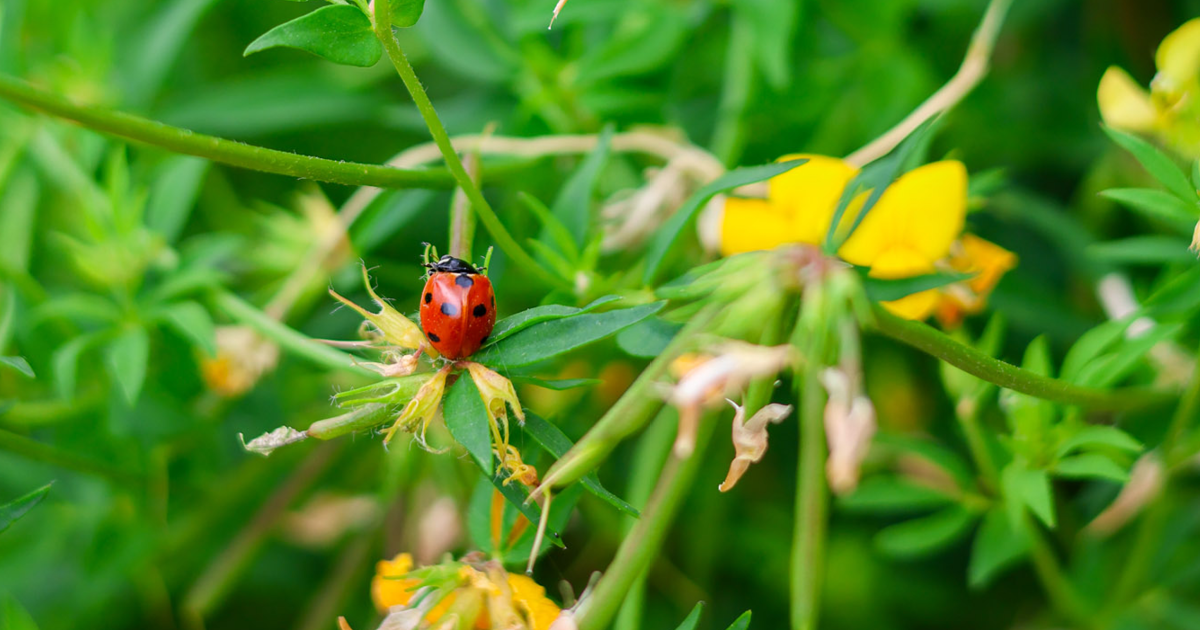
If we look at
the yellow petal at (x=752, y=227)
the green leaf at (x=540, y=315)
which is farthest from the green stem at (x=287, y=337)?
the yellow petal at (x=752, y=227)

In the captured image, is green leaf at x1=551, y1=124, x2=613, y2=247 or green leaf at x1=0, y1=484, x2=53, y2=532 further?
green leaf at x1=551, y1=124, x2=613, y2=247

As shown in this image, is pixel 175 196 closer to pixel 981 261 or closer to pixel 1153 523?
pixel 981 261

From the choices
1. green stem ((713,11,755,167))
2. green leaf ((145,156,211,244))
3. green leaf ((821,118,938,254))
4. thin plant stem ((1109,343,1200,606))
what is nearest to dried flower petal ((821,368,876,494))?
green leaf ((821,118,938,254))

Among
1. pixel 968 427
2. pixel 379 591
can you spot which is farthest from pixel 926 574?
pixel 379 591

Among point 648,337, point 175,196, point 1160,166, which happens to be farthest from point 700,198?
point 175,196

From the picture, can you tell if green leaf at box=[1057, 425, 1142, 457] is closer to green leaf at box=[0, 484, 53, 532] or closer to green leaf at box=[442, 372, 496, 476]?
green leaf at box=[442, 372, 496, 476]

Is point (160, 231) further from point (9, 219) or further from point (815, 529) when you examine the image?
point (815, 529)

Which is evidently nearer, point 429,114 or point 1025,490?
point 429,114
